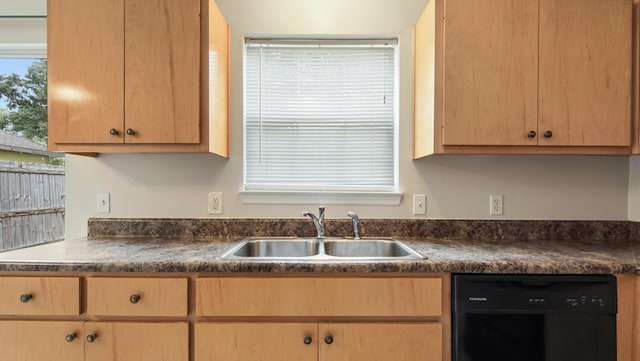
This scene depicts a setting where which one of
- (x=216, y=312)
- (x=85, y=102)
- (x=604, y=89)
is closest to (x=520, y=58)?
(x=604, y=89)

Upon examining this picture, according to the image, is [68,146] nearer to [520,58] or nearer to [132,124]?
[132,124]

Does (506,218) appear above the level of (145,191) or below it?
below

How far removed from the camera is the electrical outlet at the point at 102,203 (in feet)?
5.87

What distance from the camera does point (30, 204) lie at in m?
1.86

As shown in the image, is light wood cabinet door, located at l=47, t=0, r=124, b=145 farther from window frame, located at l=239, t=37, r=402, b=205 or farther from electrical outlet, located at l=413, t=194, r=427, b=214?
electrical outlet, located at l=413, t=194, r=427, b=214

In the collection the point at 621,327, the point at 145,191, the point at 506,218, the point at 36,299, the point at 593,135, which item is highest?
the point at 593,135

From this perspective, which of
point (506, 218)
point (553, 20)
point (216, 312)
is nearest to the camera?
point (216, 312)

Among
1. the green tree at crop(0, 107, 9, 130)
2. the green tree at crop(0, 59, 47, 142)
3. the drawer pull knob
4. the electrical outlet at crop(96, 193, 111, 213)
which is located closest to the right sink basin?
the drawer pull knob

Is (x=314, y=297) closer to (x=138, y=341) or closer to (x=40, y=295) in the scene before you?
(x=138, y=341)

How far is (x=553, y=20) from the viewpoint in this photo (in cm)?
143

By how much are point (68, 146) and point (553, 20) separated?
7.85 feet

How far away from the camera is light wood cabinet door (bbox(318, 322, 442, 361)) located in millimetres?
1164

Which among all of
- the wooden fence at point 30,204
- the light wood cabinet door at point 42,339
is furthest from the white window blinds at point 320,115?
the wooden fence at point 30,204

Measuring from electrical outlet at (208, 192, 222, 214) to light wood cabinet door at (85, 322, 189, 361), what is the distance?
0.72m
